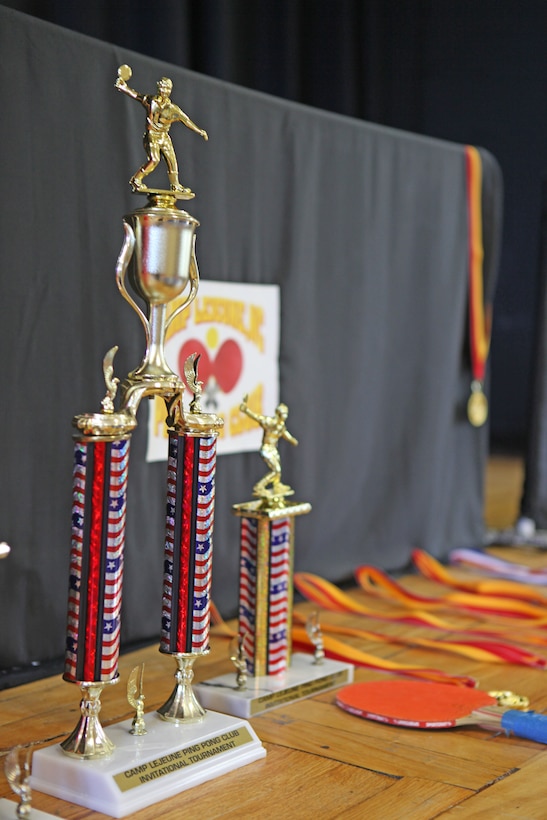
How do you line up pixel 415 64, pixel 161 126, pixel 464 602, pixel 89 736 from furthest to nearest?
pixel 415 64, pixel 464 602, pixel 161 126, pixel 89 736

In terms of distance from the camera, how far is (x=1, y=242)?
1.60m

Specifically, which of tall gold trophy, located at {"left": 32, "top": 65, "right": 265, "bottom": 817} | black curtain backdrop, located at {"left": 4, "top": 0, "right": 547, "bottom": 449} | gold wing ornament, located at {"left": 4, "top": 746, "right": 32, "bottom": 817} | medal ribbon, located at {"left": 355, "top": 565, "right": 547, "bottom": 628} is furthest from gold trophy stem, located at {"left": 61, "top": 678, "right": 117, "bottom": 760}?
black curtain backdrop, located at {"left": 4, "top": 0, "right": 547, "bottom": 449}

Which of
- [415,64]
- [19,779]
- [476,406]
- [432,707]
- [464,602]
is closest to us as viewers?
[19,779]

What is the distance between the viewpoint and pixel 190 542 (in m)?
1.37

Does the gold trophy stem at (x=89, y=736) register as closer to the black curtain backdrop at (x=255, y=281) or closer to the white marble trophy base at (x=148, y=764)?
the white marble trophy base at (x=148, y=764)

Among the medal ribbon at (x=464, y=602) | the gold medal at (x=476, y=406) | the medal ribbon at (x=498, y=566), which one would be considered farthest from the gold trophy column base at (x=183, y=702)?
the gold medal at (x=476, y=406)

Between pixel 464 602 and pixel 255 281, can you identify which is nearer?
pixel 255 281

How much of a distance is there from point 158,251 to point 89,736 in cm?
54

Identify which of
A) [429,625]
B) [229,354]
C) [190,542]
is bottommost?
[429,625]

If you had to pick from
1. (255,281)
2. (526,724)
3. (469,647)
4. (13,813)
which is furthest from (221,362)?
(13,813)

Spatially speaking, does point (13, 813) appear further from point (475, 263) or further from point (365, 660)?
point (475, 263)

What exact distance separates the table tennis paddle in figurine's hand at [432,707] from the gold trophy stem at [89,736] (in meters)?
0.42

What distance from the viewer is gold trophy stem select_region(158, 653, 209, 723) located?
138cm

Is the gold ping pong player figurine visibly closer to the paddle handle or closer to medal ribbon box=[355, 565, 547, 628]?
the paddle handle
